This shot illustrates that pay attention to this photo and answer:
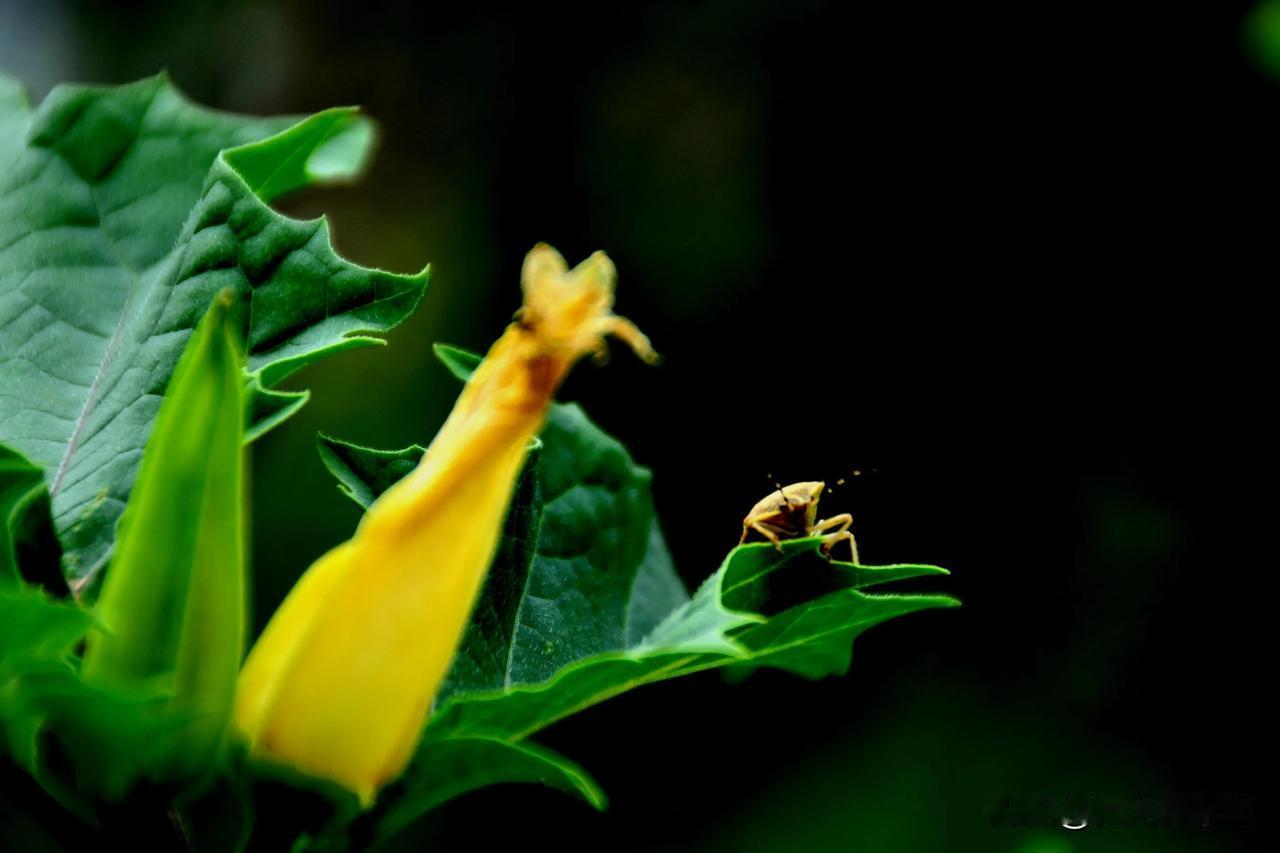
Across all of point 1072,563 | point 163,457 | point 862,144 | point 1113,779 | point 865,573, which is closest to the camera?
point 163,457

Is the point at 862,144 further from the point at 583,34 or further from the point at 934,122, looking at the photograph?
the point at 583,34

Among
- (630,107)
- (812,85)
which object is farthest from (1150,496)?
(630,107)

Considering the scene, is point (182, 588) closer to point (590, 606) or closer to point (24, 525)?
point (24, 525)

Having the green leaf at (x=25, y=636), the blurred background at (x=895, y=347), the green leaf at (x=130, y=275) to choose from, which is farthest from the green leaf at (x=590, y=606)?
the blurred background at (x=895, y=347)

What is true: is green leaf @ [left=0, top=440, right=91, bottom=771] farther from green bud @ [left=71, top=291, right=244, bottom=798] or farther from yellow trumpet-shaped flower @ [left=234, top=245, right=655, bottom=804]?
yellow trumpet-shaped flower @ [left=234, top=245, right=655, bottom=804]

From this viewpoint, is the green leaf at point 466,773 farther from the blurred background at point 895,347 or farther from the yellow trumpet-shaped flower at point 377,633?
the blurred background at point 895,347

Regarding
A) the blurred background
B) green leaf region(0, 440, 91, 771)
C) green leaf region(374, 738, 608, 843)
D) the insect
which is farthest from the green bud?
the blurred background
